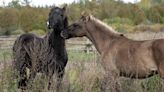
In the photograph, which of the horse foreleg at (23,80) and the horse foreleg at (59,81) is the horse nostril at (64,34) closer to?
the horse foreleg at (59,81)

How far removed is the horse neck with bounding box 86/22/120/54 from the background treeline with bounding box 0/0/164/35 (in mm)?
26003

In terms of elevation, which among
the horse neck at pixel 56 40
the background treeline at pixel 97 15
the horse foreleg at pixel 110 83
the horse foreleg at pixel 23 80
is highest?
the horse neck at pixel 56 40

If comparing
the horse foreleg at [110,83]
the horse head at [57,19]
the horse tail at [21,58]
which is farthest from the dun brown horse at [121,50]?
the horse tail at [21,58]

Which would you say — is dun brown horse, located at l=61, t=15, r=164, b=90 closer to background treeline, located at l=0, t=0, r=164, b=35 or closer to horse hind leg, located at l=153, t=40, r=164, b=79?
horse hind leg, located at l=153, t=40, r=164, b=79

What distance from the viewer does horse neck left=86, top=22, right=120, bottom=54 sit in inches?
308

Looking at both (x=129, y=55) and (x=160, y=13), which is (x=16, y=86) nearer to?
(x=129, y=55)

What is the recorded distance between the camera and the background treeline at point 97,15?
132 ft

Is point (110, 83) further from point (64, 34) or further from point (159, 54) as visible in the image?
point (64, 34)

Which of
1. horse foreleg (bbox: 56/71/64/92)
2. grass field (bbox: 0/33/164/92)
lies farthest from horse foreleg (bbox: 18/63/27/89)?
horse foreleg (bbox: 56/71/64/92)

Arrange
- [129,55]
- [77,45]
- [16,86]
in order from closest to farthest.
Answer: [16,86] < [129,55] < [77,45]

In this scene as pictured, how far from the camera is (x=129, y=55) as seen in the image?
7.05 meters

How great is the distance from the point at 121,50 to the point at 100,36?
81 centimetres

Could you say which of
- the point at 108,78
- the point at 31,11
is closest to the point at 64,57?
the point at 108,78

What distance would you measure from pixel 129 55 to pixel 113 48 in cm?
55
